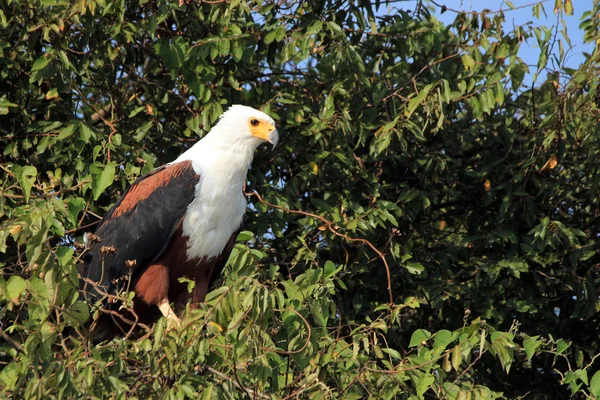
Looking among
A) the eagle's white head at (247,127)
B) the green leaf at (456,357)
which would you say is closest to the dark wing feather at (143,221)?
the eagle's white head at (247,127)

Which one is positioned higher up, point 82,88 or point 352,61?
point 352,61

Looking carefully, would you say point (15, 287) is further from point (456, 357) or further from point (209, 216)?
point (209, 216)

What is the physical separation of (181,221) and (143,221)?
206mm

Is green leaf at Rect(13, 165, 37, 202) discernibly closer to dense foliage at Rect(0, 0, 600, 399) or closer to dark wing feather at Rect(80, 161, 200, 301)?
dense foliage at Rect(0, 0, 600, 399)

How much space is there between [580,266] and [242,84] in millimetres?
2437

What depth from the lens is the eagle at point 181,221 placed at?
479cm

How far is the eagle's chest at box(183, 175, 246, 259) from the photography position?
4793 mm

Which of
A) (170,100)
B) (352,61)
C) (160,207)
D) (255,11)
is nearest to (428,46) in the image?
(352,61)

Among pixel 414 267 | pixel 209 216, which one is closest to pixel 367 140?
pixel 414 267

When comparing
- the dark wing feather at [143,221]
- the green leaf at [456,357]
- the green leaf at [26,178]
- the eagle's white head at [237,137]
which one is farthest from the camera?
the eagle's white head at [237,137]

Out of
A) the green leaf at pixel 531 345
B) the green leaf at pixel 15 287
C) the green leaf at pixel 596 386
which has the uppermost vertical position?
the green leaf at pixel 531 345

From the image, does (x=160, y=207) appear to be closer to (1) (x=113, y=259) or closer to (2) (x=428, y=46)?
(1) (x=113, y=259)

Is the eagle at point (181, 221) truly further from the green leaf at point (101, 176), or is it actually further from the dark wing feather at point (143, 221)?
the green leaf at point (101, 176)

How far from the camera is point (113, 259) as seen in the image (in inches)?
196
